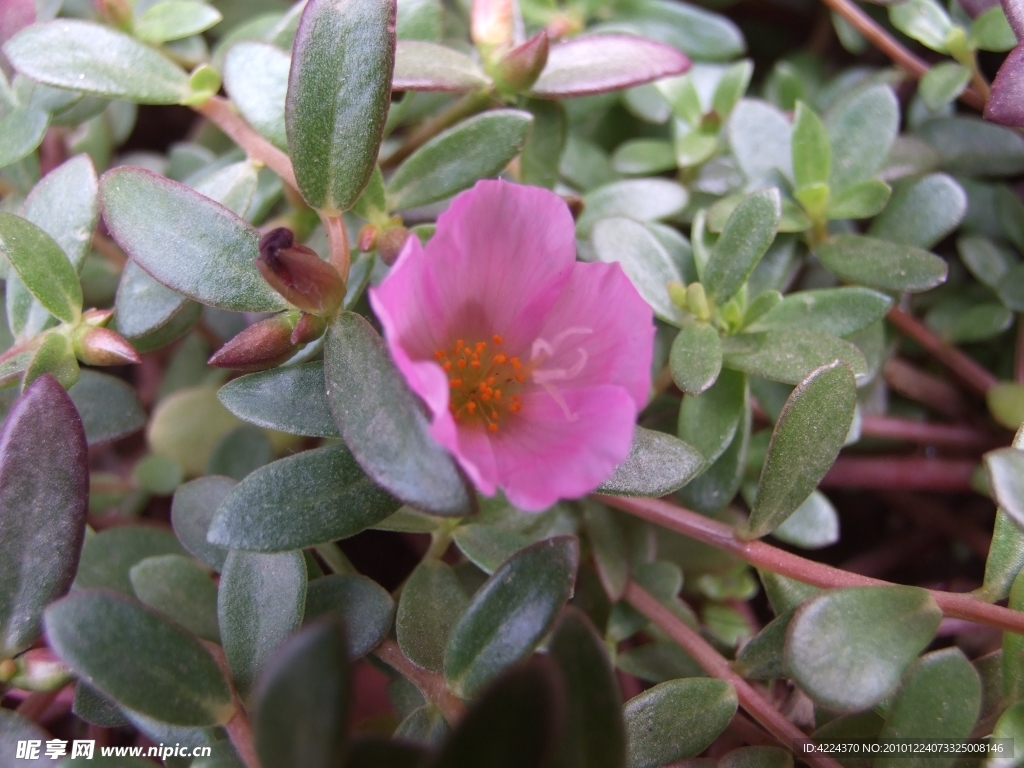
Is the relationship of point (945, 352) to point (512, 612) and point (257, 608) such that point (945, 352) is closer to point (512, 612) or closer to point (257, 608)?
point (512, 612)

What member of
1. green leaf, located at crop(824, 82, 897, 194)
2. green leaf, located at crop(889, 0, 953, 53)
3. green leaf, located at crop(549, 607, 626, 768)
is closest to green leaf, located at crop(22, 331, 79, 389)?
green leaf, located at crop(549, 607, 626, 768)

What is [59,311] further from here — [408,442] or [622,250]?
[622,250]

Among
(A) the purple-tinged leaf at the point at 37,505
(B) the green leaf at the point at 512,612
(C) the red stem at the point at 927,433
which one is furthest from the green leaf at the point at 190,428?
(C) the red stem at the point at 927,433

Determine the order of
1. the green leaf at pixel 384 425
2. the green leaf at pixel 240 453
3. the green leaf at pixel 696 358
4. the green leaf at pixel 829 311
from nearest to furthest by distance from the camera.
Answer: the green leaf at pixel 384 425
the green leaf at pixel 696 358
the green leaf at pixel 829 311
the green leaf at pixel 240 453

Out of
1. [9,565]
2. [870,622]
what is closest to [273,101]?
[9,565]

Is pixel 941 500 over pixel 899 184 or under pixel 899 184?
under

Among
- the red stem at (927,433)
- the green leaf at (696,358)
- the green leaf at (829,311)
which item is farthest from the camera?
the red stem at (927,433)

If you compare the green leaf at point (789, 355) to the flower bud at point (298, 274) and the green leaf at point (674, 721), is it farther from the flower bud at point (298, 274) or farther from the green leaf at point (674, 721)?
the flower bud at point (298, 274)
